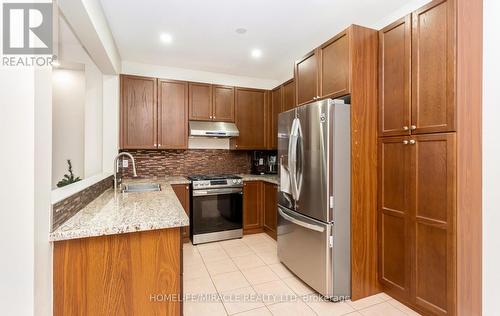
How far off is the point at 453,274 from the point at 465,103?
1.14 meters

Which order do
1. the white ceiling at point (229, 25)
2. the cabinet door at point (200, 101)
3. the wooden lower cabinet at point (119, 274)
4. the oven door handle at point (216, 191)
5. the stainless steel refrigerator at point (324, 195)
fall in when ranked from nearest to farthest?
the wooden lower cabinet at point (119, 274), the stainless steel refrigerator at point (324, 195), the white ceiling at point (229, 25), the oven door handle at point (216, 191), the cabinet door at point (200, 101)

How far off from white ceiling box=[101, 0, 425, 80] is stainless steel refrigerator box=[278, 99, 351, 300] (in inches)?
37.1

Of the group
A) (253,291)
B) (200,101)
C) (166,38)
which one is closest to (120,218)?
(253,291)

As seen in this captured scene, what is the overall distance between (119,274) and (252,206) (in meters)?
2.44

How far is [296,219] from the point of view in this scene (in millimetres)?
2250

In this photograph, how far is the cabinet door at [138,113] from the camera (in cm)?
309

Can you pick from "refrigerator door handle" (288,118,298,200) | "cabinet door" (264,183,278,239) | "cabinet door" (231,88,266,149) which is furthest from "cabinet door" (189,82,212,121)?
"refrigerator door handle" (288,118,298,200)

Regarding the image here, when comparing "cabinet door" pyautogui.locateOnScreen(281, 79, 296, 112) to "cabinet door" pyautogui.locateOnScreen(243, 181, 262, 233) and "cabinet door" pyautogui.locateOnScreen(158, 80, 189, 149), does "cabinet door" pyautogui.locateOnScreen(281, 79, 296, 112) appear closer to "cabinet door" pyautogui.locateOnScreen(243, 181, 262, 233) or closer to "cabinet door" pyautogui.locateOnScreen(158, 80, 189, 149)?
"cabinet door" pyautogui.locateOnScreen(243, 181, 262, 233)

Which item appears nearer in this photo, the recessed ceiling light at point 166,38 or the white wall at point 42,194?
the white wall at point 42,194

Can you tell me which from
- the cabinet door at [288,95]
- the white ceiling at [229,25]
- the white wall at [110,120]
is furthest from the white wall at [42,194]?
the cabinet door at [288,95]

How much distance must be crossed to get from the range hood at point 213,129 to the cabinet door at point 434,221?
2.40 m

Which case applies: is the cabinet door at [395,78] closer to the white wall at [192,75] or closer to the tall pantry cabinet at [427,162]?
the tall pantry cabinet at [427,162]

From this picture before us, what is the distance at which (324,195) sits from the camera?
75.5 inches

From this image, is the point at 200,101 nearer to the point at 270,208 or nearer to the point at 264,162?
the point at 264,162
